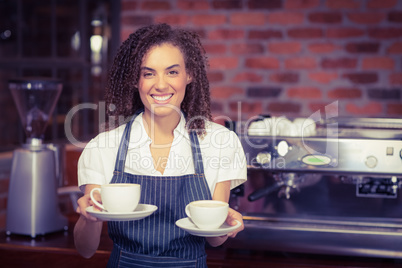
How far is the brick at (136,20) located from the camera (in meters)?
2.16

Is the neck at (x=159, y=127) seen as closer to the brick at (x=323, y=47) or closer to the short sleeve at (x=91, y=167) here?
the short sleeve at (x=91, y=167)

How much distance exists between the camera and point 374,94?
200 centimetres

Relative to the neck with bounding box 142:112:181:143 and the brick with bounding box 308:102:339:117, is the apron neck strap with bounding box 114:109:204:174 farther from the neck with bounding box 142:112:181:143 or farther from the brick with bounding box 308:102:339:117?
the brick with bounding box 308:102:339:117

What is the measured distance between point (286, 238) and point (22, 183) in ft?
2.60

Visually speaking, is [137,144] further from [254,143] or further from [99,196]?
[254,143]

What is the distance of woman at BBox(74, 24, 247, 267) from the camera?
3.69 ft

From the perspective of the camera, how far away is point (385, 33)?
1969 millimetres

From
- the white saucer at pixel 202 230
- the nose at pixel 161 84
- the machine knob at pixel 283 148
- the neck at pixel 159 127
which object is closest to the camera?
the white saucer at pixel 202 230

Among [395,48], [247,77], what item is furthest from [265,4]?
[395,48]

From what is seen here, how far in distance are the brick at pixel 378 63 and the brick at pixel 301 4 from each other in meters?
0.30

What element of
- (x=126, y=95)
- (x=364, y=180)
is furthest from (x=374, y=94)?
(x=126, y=95)

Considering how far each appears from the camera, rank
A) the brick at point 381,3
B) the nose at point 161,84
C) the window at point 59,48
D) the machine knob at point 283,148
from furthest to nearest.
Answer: the window at point 59,48 < the brick at point 381,3 < the machine knob at point 283,148 < the nose at point 161,84

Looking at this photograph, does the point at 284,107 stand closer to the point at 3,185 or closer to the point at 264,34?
the point at 264,34

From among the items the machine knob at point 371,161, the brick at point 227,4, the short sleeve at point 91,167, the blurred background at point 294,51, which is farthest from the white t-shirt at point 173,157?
the brick at point 227,4
